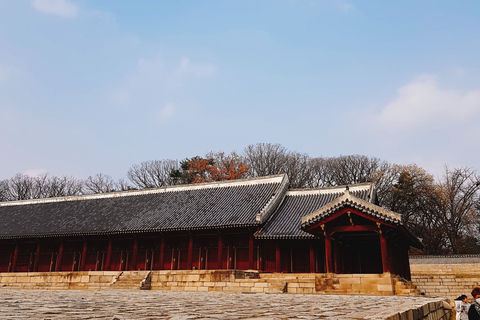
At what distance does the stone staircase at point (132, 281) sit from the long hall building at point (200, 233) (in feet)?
8.54

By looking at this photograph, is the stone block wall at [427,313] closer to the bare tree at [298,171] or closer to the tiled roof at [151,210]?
the tiled roof at [151,210]

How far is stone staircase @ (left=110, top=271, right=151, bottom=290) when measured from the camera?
23527 mm

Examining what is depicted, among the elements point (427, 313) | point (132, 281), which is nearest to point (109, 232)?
point (132, 281)

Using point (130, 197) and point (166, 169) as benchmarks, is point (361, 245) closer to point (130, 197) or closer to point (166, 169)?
point (130, 197)

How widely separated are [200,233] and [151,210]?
→ 18.6ft

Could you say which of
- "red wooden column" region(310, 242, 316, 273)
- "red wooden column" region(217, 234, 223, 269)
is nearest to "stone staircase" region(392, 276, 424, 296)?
"red wooden column" region(310, 242, 316, 273)

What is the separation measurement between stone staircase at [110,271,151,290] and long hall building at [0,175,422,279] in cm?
260

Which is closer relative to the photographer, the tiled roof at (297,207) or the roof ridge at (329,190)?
the tiled roof at (297,207)

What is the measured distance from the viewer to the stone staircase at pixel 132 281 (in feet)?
77.2

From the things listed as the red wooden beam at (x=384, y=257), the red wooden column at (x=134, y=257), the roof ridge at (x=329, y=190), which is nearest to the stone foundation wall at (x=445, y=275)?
the roof ridge at (x=329, y=190)

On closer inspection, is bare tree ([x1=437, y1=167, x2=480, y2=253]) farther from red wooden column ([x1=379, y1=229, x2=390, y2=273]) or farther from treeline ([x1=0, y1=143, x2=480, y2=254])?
red wooden column ([x1=379, y1=229, x2=390, y2=273])

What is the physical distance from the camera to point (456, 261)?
33.5m

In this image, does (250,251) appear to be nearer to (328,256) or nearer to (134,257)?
(328,256)

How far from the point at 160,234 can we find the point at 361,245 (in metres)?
14.0
